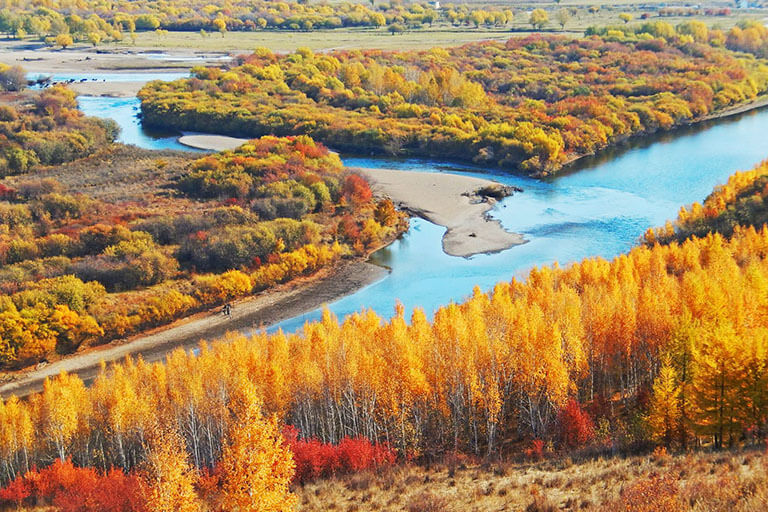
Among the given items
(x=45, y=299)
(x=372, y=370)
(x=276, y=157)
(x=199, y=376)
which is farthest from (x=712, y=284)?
(x=276, y=157)

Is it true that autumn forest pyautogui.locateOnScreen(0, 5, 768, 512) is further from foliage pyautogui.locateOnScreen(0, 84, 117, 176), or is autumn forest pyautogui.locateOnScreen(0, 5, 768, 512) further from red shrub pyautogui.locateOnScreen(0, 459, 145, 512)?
foliage pyautogui.locateOnScreen(0, 84, 117, 176)

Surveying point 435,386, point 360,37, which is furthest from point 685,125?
point 360,37

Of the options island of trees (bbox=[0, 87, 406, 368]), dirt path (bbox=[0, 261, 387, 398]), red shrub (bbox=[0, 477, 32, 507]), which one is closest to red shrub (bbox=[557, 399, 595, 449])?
red shrub (bbox=[0, 477, 32, 507])

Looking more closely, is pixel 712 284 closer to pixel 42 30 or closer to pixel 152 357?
pixel 152 357

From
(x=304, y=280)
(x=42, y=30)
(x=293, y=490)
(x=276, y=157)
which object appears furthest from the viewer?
(x=42, y=30)

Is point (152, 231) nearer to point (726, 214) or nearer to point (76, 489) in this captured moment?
point (76, 489)

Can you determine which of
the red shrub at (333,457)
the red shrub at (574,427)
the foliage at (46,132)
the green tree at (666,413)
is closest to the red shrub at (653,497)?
the green tree at (666,413)
